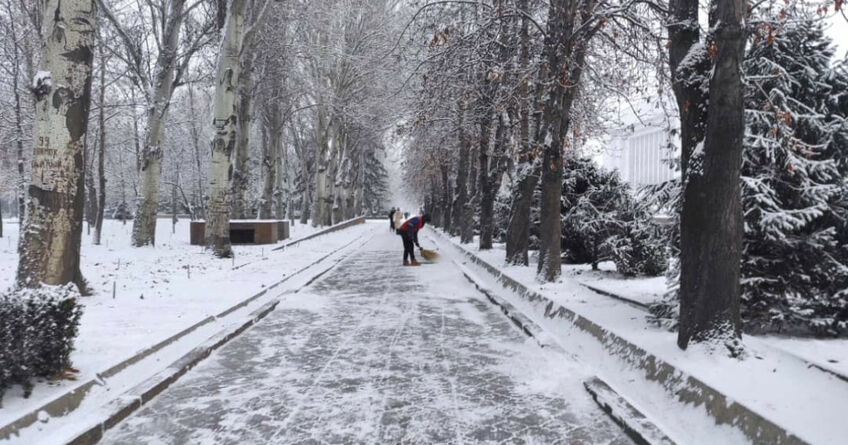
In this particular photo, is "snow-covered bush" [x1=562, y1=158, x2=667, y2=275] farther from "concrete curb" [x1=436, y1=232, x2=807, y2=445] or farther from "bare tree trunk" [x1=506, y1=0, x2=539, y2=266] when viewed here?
"concrete curb" [x1=436, y1=232, x2=807, y2=445]

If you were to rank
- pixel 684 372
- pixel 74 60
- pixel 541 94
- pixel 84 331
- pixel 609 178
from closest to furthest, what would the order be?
1. pixel 684 372
2. pixel 84 331
3. pixel 74 60
4. pixel 541 94
5. pixel 609 178

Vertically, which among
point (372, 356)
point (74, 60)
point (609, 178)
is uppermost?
point (74, 60)

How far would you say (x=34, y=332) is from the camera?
4.87m

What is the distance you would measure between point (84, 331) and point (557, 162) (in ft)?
27.7

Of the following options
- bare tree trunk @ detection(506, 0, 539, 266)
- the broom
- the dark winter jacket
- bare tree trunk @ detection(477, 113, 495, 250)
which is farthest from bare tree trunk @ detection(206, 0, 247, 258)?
bare tree trunk @ detection(506, 0, 539, 266)

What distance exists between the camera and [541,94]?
14.0 metres

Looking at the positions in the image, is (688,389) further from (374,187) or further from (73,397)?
(374,187)

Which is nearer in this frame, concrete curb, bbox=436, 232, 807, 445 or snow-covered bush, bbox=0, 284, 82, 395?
concrete curb, bbox=436, 232, 807, 445

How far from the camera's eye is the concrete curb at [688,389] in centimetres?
398

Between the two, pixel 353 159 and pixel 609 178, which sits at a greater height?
pixel 353 159

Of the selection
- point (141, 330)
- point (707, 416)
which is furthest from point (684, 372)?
point (141, 330)

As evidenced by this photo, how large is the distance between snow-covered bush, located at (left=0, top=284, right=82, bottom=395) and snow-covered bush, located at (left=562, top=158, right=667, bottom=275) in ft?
35.3

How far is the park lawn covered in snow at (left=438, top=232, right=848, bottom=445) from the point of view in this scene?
4.02 meters

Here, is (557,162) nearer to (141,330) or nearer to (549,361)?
(549,361)
